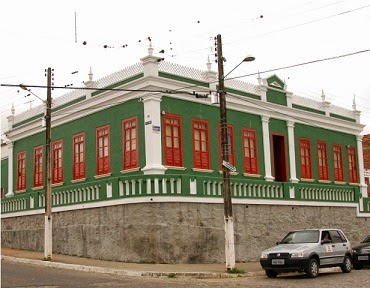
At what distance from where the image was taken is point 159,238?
19.7m

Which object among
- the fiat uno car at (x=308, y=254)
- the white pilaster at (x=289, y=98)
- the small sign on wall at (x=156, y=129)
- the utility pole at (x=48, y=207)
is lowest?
the fiat uno car at (x=308, y=254)

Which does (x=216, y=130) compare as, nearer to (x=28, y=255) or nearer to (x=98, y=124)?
(x=98, y=124)

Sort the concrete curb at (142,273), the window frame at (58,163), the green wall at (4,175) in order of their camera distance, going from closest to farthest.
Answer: the concrete curb at (142,273) < the window frame at (58,163) < the green wall at (4,175)

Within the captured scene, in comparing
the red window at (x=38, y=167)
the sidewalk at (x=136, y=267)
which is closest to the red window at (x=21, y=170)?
the red window at (x=38, y=167)

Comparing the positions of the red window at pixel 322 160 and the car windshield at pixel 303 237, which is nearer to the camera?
the car windshield at pixel 303 237

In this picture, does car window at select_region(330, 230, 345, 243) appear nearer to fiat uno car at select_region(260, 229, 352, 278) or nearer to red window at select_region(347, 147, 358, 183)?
fiat uno car at select_region(260, 229, 352, 278)

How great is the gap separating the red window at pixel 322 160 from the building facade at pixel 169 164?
0.06 m

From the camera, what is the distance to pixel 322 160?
3097cm

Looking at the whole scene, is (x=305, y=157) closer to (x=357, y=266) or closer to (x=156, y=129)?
(x=357, y=266)

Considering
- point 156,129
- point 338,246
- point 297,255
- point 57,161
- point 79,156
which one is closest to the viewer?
point 297,255

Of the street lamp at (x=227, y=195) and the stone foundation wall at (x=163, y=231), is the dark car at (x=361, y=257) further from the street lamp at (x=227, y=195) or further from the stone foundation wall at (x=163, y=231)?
the street lamp at (x=227, y=195)

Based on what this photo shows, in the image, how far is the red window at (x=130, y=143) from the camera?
22719mm

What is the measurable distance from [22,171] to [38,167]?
79.2 inches

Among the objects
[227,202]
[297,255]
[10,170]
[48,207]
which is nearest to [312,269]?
[297,255]
